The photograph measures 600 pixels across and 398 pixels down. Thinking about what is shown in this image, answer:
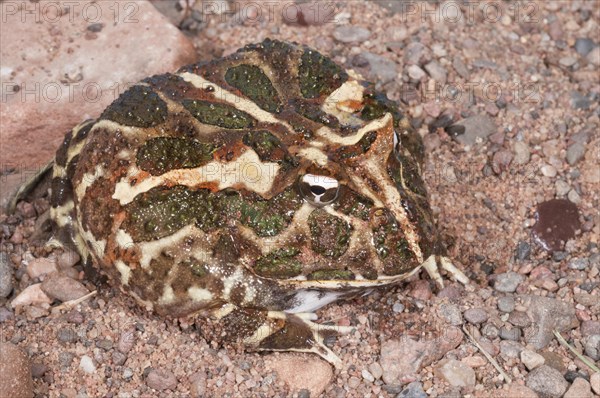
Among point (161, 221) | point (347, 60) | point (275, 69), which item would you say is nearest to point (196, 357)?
point (161, 221)

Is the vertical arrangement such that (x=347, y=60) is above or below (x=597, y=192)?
above

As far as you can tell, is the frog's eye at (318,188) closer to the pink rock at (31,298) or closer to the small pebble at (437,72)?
the pink rock at (31,298)

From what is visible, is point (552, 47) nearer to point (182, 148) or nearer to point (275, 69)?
point (275, 69)

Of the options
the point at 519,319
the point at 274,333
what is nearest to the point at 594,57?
the point at 519,319

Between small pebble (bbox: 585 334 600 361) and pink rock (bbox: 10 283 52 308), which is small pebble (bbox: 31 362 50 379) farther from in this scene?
small pebble (bbox: 585 334 600 361)

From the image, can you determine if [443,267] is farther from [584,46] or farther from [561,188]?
[584,46]

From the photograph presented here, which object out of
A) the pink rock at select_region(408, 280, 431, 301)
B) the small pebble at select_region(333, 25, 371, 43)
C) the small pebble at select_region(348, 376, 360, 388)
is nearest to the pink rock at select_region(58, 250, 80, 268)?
the small pebble at select_region(348, 376, 360, 388)

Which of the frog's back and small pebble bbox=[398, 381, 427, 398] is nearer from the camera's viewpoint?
the frog's back

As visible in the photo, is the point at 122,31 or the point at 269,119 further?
the point at 122,31
